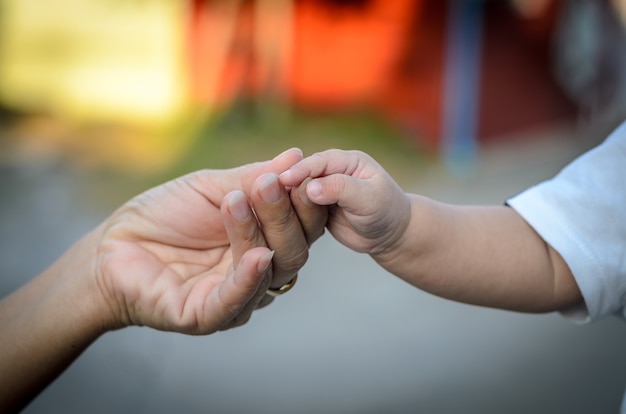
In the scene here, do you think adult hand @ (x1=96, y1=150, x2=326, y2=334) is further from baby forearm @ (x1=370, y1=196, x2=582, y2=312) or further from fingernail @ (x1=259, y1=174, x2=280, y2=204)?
baby forearm @ (x1=370, y1=196, x2=582, y2=312)

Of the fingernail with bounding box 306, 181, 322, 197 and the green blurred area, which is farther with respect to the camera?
the green blurred area

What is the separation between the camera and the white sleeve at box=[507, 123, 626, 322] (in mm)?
1252

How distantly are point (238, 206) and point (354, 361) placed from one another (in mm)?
1875

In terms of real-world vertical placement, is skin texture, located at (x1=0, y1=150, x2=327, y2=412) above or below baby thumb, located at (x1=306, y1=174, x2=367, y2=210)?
below

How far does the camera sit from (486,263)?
129 centimetres

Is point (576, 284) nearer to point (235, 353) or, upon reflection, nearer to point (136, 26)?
point (235, 353)

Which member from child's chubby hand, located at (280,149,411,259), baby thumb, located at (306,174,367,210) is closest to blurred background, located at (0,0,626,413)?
child's chubby hand, located at (280,149,411,259)

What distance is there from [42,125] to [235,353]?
4214 millimetres

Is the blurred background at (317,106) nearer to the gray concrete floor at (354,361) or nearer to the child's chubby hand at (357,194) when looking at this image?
the gray concrete floor at (354,361)

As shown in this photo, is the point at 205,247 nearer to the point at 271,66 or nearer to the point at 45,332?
the point at 45,332

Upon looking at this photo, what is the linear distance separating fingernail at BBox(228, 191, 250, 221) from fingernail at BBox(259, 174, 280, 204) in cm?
3

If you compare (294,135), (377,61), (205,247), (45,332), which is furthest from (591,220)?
(377,61)

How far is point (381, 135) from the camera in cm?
736

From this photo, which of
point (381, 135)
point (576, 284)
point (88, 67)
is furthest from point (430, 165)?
point (576, 284)
